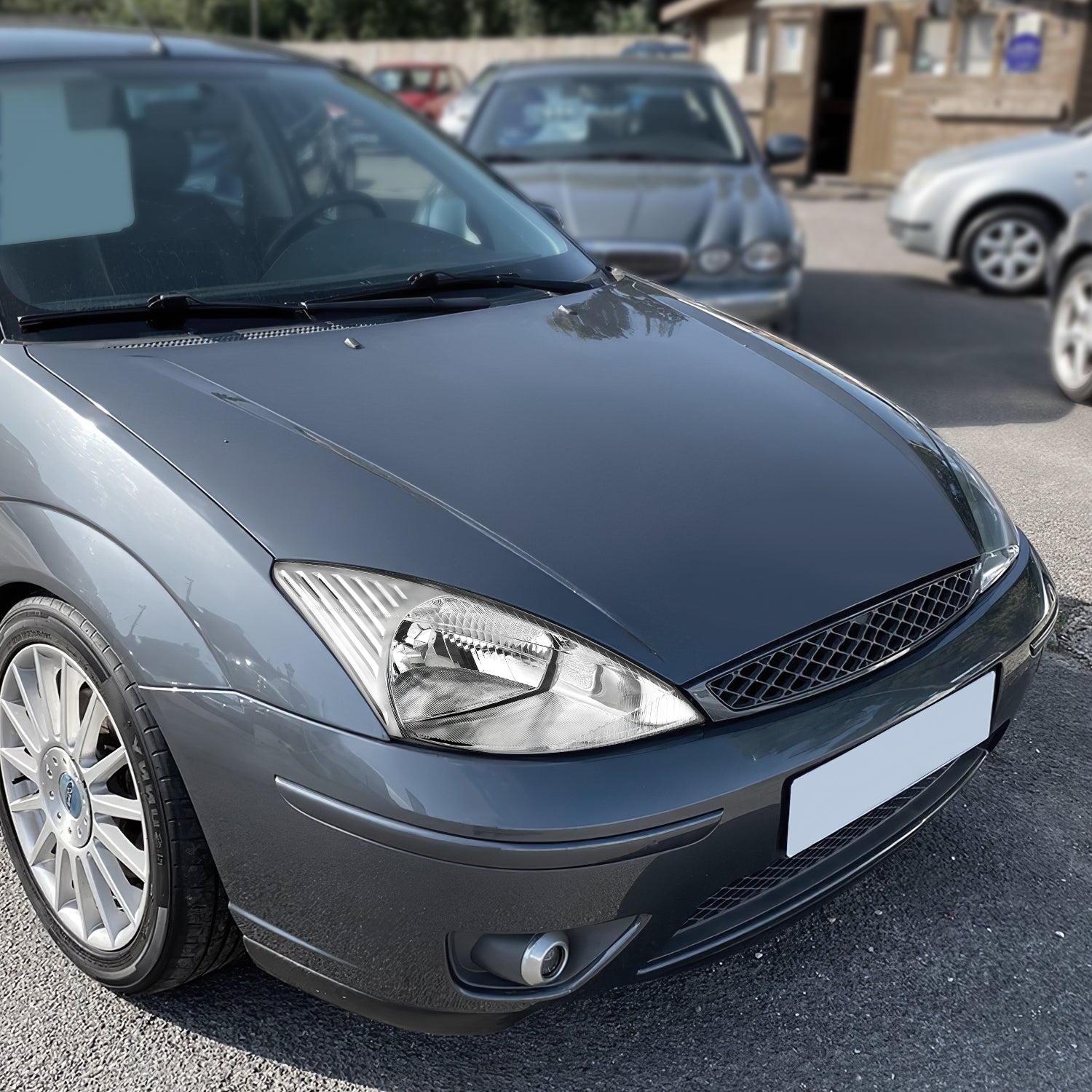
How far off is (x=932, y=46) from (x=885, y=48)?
0.71 meters

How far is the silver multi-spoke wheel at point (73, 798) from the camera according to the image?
Result: 1890 millimetres

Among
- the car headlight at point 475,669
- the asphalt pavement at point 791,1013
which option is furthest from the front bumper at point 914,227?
the car headlight at point 475,669

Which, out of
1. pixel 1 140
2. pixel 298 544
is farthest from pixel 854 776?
pixel 1 140

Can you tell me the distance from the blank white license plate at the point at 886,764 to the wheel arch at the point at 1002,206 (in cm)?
689

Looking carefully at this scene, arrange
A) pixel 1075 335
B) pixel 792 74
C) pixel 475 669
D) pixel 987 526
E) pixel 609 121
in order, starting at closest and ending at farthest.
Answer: pixel 475 669, pixel 987 526, pixel 1075 335, pixel 609 121, pixel 792 74

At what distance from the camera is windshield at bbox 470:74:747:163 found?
6.33m

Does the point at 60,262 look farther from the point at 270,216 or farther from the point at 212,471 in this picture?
the point at 212,471

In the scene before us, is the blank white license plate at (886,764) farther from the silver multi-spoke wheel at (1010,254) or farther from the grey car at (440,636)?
the silver multi-spoke wheel at (1010,254)

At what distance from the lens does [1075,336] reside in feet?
17.7

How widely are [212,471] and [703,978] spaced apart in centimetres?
122

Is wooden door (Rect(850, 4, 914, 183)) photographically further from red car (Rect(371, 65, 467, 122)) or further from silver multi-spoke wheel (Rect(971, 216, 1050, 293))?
red car (Rect(371, 65, 467, 122))

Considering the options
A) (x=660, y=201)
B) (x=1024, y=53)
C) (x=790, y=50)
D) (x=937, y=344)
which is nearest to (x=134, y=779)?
(x=660, y=201)

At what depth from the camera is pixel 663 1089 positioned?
6.12 ft

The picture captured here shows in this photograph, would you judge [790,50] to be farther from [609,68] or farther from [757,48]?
[609,68]
